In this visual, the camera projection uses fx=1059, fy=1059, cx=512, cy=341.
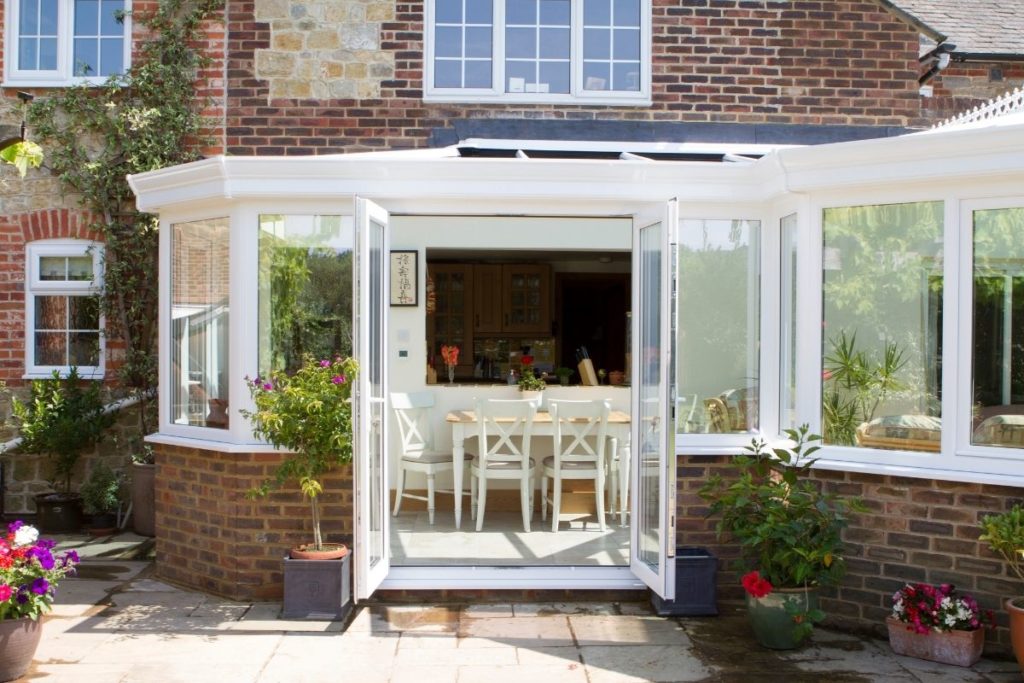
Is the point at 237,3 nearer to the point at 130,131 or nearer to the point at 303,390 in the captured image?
the point at 130,131

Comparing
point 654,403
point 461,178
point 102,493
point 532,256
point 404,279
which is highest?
point 532,256

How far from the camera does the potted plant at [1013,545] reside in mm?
4992

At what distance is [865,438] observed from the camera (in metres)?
5.92

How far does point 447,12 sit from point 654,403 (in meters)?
4.43

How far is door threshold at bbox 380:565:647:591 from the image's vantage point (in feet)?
20.8

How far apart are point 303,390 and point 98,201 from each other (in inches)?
152

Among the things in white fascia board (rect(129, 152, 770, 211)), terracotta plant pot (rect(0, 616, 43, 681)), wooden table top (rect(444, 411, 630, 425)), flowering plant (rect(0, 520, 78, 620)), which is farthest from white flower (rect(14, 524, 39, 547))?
wooden table top (rect(444, 411, 630, 425))

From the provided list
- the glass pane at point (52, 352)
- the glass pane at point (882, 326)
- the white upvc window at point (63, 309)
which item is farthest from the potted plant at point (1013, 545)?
the glass pane at point (52, 352)

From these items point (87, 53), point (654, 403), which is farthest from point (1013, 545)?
point (87, 53)

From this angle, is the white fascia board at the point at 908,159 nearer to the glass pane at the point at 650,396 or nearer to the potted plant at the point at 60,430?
the glass pane at the point at 650,396

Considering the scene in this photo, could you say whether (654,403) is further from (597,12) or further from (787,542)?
(597,12)

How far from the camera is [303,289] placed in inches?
256

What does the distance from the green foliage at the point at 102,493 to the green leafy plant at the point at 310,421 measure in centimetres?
301

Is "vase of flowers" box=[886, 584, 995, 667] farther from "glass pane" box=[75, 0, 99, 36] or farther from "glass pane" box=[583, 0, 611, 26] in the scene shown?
"glass pane" box=[75, 0, 99, 36]
